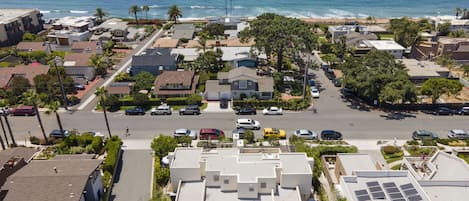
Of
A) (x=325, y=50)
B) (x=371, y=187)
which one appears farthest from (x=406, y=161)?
(x=325, y=50)

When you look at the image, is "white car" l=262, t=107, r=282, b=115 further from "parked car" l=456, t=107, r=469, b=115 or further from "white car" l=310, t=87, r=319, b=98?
"parked car" l=456, t=107, r=469, b=115

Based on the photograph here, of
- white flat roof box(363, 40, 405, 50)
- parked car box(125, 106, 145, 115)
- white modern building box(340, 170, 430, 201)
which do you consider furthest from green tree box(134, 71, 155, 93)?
Result: white flat roof box(363, 40, 405, 50)

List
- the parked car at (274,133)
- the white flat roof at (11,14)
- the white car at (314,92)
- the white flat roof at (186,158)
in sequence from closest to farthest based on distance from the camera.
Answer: the white flat roof at (186,158), the parked car at (274,133), the white car at (314,92), the white flat roof at (11,14)

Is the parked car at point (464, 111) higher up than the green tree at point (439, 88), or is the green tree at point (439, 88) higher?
the green tree at point (439, 88)

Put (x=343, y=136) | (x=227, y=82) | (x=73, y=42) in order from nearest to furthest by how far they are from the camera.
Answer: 1. (x=343, y=136)
2. (x=227, y=82)
3. (x=73, y=42)

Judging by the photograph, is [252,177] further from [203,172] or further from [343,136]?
[343,136]

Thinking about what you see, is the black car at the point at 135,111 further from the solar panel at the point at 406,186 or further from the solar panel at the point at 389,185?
the solar panel at the point at 406,186

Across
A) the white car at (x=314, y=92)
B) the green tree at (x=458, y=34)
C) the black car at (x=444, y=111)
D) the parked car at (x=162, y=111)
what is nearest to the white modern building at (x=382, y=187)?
the black car at (x=444, y=111)
